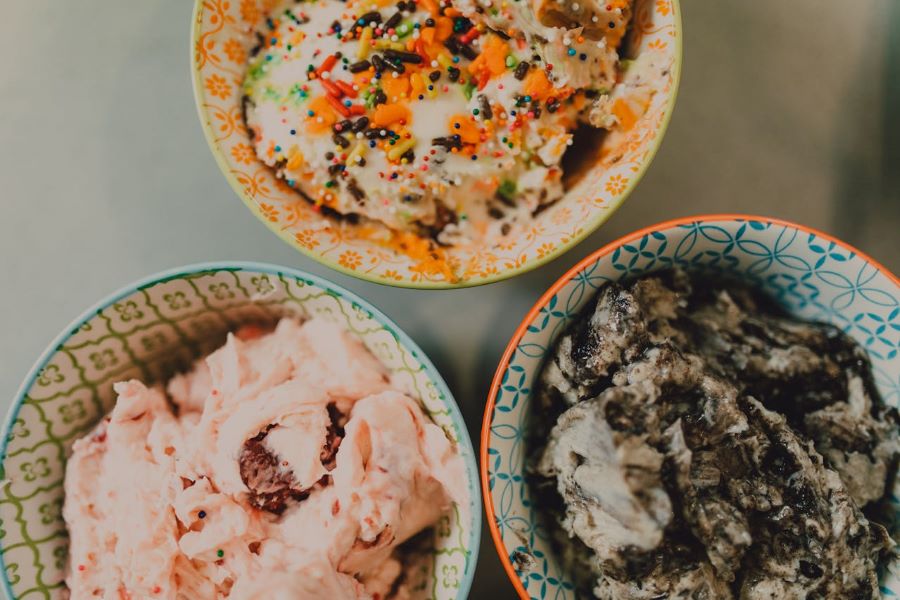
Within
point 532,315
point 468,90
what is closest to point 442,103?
point 468,90

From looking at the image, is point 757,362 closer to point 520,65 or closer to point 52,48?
point 520,65

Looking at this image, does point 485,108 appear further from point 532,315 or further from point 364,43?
point 532,315

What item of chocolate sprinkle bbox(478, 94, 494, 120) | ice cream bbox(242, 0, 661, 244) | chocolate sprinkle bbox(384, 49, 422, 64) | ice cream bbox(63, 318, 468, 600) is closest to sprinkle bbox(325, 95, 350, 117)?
ice cream bbox(242, 0, 661, 244)

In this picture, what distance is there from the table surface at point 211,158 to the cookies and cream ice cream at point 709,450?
32cm

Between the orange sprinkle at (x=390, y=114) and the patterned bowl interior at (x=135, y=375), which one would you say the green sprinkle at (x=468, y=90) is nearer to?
the orange sprinkle at (x=390, y=114)

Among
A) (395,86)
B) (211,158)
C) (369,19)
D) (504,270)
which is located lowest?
(504,270)

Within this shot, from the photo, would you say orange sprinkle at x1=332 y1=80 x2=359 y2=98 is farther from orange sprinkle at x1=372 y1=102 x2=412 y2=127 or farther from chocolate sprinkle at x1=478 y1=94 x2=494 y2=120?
chocolate sprinkle at x1=478 y1=94 x2=494 y2=120

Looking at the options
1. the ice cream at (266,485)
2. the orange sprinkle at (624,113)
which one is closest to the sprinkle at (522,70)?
the orange sprinkle at (624,113)

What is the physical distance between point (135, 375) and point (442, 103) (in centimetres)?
72

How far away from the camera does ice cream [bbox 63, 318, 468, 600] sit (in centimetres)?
109

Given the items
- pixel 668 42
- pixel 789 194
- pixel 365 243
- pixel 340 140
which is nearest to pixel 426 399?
pixel 365 243

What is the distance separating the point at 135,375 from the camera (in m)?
1.25

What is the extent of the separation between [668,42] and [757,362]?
53 cm

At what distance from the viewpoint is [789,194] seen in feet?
4.63
